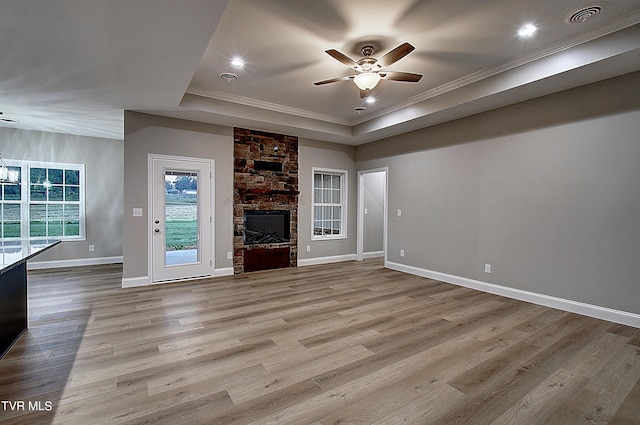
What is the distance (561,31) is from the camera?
3.02 metres

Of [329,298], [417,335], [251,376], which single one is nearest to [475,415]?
[417,335]

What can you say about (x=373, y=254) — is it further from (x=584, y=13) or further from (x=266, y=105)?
(x=584, y=13)

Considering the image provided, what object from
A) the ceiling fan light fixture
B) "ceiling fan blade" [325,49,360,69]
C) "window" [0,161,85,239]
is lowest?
"window" [0,161,85,239]

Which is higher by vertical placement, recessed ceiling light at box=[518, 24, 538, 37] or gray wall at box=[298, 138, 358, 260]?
recessed ceiling light at box=[518, 24, 538, 37]

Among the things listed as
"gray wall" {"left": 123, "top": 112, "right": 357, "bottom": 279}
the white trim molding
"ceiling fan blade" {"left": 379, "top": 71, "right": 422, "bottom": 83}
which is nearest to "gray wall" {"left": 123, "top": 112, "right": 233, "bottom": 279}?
"gray wall" {"left": 123, "top": 112, "right": 357, "bottom": 279}

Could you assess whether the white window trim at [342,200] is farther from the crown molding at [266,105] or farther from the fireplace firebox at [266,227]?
the crown molding at [266,105]

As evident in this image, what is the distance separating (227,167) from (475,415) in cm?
511

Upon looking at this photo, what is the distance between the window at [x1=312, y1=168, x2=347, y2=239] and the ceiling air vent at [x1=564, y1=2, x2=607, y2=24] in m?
4.69

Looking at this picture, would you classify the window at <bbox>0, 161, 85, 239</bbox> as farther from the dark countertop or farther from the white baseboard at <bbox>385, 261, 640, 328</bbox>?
the white baseboard at <bbox>385, 261, 640, 328</bbox>

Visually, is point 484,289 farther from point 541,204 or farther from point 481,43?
point 481,43

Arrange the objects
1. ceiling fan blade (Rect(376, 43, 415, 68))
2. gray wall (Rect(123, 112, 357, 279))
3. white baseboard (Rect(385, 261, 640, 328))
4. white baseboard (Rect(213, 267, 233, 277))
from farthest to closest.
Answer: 1. white baseboard (Rect(213, 267, 233, 277))
2. gray wall (Rect(123, 112, 357, 279))
3. white baseboard (Rect(385, 261, 640, 328))
4. ceiling fan blade (Rect(376, 43, 415, 68))

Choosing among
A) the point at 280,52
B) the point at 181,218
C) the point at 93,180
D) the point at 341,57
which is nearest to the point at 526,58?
the point at 341,57

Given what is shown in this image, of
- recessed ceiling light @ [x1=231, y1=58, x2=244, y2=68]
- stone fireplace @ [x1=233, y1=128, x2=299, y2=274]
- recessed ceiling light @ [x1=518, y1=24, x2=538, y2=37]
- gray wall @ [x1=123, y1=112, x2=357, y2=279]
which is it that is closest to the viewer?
recessed ceiling light @ [x1=518, y1=24, x2=538, y2=37]

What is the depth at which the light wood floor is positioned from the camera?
6.28 ft
